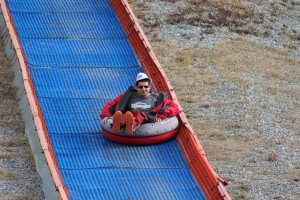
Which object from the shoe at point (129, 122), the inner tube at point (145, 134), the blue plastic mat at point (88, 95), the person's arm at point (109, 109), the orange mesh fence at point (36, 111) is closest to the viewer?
the orange mesh fence at point (36, 111)

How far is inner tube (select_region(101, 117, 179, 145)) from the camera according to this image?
12383 millimetres

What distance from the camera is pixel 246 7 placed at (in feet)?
70.0

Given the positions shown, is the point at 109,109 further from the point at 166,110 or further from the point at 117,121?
the point at 166,110

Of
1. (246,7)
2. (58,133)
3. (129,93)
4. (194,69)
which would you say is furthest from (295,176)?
(246,7)

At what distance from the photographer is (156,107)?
12781 mm

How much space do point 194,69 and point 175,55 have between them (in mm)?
776

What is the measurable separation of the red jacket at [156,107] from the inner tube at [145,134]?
0.17 metres

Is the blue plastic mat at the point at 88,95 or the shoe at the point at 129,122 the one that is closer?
the blue plastic mat at the point at 88,95

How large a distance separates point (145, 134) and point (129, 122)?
0.33m

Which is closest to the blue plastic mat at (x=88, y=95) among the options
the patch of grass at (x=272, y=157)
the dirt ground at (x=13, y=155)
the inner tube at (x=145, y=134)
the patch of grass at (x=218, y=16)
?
the inner tube at (x=145, y=134)

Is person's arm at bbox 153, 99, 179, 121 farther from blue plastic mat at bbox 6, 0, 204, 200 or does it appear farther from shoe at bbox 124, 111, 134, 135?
shoe at bbox 124, 111, 134, 135

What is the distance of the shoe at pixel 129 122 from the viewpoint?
479 inches

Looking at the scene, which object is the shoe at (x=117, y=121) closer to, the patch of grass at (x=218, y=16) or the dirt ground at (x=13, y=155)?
the dirt ground at (x=13, y=155)

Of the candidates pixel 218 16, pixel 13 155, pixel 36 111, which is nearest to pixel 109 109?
pixel 36 111
